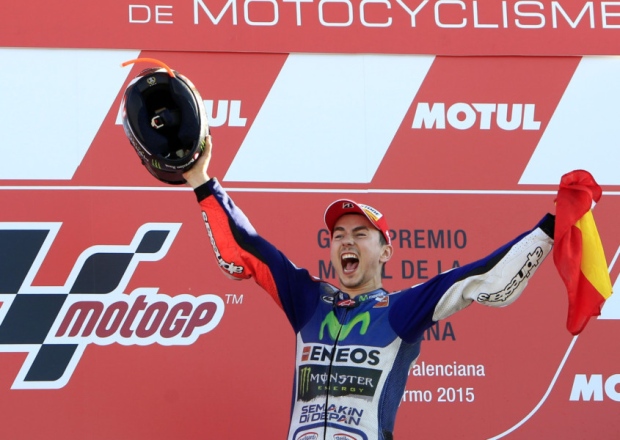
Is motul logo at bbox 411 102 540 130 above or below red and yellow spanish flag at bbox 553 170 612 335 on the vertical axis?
above

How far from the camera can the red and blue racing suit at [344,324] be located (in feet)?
10.2

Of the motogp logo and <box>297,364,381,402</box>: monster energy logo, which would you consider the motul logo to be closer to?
the motogp logo

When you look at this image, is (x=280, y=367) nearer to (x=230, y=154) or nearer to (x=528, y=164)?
(x=230, y=154)

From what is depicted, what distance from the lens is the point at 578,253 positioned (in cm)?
288

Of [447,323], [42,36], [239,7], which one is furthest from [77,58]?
[447,323]

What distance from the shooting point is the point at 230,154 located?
4.13 metres

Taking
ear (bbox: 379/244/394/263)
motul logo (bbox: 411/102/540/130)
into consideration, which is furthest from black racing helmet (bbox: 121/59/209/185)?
motul logo (bbox: 411/102/540/130)

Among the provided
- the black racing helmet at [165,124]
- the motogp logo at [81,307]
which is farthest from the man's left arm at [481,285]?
the motogp logo at [81,307]

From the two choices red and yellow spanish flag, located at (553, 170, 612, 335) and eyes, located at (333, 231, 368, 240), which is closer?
red and yellow spanish flag, located at (553, 170, 612, 335)

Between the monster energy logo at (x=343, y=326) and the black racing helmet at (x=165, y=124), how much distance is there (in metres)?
0.55

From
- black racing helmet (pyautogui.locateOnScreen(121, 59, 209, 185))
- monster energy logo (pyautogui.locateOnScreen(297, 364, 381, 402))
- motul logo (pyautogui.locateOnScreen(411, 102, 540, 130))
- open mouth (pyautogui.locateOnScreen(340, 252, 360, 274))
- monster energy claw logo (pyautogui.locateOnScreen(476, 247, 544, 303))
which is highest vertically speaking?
motul logo (pyautogui.locateOnScreen(411, 102, 540, 130))

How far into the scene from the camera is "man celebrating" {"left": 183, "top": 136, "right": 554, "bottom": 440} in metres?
3.12

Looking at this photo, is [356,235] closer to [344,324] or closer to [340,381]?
[344,324]

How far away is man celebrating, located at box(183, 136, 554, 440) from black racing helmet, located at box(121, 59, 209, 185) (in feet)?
0.16
